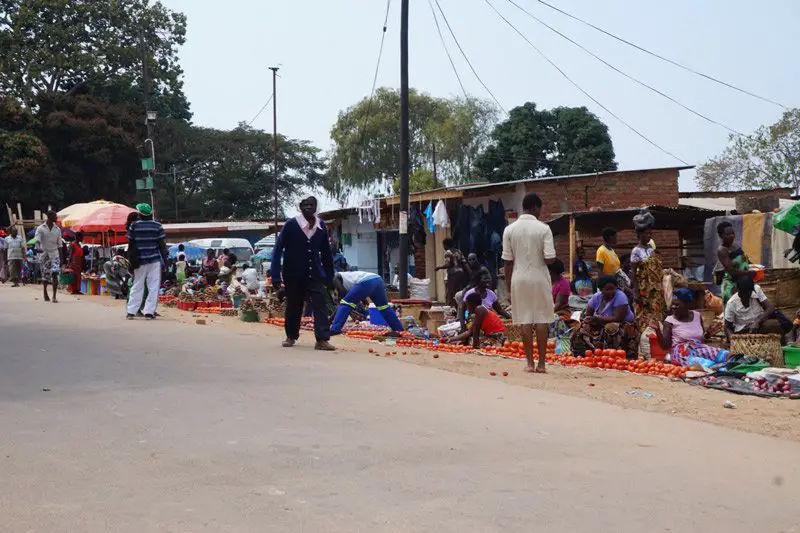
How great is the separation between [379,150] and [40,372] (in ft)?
155

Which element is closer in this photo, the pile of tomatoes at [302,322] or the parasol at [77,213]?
the pile of tomatoes at [302,322]

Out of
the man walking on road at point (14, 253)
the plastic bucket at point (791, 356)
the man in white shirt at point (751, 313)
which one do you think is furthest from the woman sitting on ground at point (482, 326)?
the man walking on road at point (14, 253)

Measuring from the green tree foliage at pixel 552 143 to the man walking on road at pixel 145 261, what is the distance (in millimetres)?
33794

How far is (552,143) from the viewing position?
48781 millimetres

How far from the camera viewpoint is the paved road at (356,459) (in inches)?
175

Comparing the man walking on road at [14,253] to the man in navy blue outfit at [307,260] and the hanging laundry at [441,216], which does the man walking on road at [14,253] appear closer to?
the hanging laundry at [441,216]

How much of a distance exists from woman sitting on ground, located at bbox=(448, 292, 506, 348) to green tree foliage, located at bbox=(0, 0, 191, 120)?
38.7m

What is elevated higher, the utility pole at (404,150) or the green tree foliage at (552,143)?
the green tree foliage at (552,143)

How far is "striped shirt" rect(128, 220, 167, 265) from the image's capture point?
16.0 m

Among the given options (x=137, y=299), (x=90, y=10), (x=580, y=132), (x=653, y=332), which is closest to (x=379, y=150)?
(x=580, y=132)

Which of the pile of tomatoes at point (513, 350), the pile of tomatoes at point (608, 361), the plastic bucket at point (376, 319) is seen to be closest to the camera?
the pile of tomatoes at point (608, 361)

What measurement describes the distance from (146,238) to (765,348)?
9795 millimetres

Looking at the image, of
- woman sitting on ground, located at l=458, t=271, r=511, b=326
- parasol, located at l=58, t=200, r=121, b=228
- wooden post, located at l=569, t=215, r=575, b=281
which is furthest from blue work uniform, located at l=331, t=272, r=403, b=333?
parasol, located at l=58, t=200, r=121, b=228

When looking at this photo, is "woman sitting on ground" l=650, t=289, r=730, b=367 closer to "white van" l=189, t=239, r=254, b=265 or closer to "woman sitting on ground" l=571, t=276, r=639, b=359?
"woman sitting on ground" l=571, t=276, r=639, b=359
